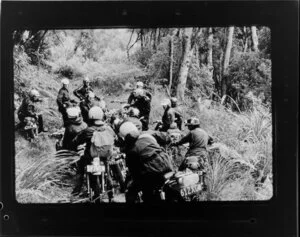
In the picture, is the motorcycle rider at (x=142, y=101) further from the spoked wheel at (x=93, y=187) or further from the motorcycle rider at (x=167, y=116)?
the spoked wheel at (x=93, y=187)

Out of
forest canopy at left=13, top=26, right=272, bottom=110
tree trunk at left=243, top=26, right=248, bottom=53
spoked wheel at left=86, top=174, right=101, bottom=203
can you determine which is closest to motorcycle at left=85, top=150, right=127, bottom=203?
spoked wheel at left=86, top=174, right=101, bottom=203

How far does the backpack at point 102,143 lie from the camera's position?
125 cm

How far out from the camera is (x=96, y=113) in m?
1.25

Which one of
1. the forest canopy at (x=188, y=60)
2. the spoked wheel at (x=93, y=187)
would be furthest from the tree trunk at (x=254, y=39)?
the spoked wheel at (x=93, y=187)

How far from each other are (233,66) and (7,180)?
765 millimetres

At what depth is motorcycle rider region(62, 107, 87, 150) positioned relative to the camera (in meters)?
1.25

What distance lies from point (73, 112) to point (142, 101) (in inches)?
8.3

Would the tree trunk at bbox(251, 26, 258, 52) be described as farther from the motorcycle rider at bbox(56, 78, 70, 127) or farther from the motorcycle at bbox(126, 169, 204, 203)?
the motorcycle rider at bbox(56, 78, 70, 127)

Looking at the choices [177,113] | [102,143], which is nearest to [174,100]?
[177,113]

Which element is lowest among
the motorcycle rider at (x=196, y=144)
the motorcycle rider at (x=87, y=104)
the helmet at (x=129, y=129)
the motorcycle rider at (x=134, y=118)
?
the motorcycle rider at (x=196, y=144)

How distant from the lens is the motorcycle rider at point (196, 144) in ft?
4.06

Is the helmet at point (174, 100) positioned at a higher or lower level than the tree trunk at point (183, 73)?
lower
